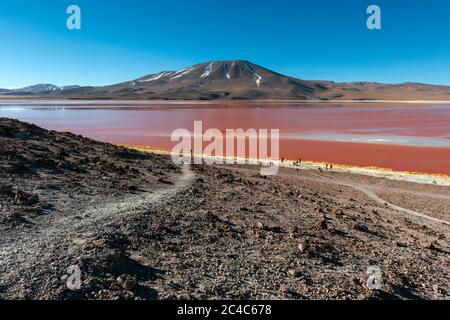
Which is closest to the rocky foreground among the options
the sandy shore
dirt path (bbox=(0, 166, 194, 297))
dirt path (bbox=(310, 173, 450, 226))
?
dirt path (bbox=(0, 166, 194, 297))

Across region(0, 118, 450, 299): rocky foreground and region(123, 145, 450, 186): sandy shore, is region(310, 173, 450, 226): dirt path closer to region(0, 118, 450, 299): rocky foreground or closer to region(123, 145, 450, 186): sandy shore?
region(0, 118, 450, 299): rocky foreground

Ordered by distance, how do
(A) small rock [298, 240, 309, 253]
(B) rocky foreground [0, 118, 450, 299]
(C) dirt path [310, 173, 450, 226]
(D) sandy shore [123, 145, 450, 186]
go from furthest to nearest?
(D) sandy shore [123, 145, 450, 186]
(C) dirt path [310, 173, 450, 226]
(A) small rock [298, 240, 309, 253]
(B) rocky foreground [0, 118, 450, 299]

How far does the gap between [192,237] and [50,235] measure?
129 inches

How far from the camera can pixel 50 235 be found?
8609 mm

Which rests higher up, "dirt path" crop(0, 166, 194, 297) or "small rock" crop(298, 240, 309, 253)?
"dirt path" crop(0, 166, 194, 297)

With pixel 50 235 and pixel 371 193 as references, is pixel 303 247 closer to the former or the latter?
pixel 50 235

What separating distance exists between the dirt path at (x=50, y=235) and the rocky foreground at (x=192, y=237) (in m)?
0.03

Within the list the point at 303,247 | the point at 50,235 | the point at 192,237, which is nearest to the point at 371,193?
the point at 303,247

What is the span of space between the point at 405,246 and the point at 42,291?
971cm

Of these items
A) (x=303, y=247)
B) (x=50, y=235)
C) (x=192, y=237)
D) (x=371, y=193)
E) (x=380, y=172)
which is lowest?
(x=371, y=193)

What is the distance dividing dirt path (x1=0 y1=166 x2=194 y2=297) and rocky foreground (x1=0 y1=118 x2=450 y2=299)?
0.10ft

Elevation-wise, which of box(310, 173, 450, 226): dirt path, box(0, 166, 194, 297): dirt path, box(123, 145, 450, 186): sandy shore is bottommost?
box(310, 173, 450, 226): dirt path

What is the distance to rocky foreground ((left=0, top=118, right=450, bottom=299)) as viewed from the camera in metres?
7.37

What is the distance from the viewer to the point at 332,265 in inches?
369
